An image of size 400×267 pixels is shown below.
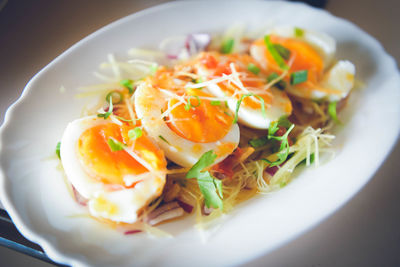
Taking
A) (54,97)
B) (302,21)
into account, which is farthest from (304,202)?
(302,21)

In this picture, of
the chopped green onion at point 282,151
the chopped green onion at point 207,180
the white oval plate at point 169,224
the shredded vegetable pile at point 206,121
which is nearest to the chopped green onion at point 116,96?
the shredded vegetable pile at point 206,121

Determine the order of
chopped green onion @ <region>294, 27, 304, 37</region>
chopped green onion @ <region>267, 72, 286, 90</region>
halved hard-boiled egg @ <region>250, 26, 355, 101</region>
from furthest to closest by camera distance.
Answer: chopped green onion @ <region>294, 27, 304, 37</region>
halved hard-boiled egg @ <region>250, 26, 355, 101</region>
chopped green onion @ <region>267, 72, 286, 90</region>

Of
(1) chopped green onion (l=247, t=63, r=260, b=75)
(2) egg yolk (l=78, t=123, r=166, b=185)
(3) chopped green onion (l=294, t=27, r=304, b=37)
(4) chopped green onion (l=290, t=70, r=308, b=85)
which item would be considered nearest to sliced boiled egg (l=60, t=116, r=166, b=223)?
(2) egg yolk (l=78, t=123, r=166, b=185)

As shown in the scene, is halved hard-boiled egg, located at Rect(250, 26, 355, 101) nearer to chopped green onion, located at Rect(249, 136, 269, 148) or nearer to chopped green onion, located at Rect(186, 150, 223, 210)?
chopped green onion, located at Rect(249, 136, 269, 148)

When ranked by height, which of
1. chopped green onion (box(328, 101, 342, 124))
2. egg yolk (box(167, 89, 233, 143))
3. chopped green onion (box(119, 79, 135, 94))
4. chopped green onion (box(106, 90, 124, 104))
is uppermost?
chopped green onion (box(119, 79, 135, 94))

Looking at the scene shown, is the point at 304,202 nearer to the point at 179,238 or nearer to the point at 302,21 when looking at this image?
the point at 179,238

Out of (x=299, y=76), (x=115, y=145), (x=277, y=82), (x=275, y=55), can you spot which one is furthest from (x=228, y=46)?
(x=115, y=145)

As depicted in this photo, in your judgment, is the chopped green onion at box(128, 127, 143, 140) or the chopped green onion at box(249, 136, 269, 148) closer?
the chopped green onion at box(128, 127, 143, 140)

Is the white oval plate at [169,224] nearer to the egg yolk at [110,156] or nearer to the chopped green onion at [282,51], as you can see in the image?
the egg yolk at [110,156]
